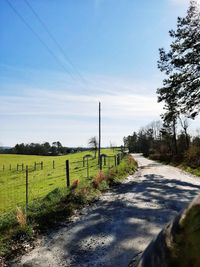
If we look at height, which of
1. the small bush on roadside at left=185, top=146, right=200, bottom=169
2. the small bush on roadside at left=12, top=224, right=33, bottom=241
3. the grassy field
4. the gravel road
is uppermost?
the small bush on roadside at left=185, top=146, right=200, bottom=169

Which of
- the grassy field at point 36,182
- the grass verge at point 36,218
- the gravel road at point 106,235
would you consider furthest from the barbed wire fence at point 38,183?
the gravel road at point 106,235

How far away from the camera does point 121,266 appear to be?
526 centimetres

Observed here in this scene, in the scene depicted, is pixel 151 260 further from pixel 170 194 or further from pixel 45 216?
pixel 170 194

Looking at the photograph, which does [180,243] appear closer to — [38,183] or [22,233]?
[22,233]

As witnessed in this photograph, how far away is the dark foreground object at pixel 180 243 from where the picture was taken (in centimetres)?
228

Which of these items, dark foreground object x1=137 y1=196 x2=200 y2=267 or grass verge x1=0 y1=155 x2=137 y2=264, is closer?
dark foreground object x1=137 y1=196 x2=200 y2=267

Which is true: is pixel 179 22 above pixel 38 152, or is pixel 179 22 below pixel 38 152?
above

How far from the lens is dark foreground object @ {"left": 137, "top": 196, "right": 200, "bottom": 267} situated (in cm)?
Result: 228

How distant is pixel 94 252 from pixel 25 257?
1477mm

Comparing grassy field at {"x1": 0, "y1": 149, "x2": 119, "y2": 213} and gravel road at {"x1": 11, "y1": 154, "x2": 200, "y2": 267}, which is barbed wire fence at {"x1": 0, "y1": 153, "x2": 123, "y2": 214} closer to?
grassy field at {"x1": 0, "y1": 149, "x2": 119, "y2": 213}

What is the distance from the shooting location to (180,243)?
94.3 inches

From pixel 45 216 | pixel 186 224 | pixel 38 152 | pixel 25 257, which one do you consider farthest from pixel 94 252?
pixel 38 152

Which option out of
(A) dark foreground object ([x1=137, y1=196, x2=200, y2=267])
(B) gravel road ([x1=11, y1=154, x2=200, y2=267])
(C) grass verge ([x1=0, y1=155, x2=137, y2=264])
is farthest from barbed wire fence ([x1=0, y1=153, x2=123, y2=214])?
(A) dark foreground object ([x1=137, y1=196, x2=200, y2=267])

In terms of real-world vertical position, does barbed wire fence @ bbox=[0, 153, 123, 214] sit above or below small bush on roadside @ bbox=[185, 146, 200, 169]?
below
